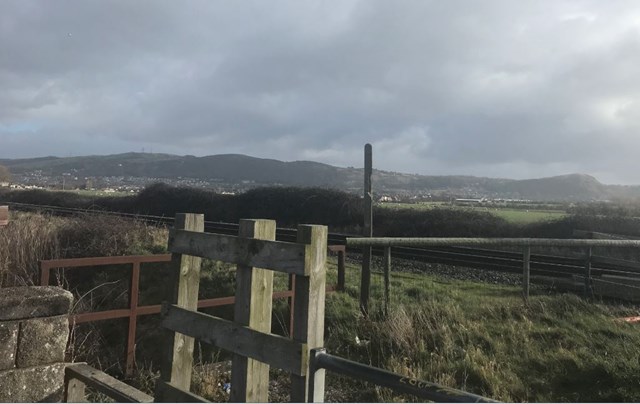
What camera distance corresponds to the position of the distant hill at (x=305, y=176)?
174ft

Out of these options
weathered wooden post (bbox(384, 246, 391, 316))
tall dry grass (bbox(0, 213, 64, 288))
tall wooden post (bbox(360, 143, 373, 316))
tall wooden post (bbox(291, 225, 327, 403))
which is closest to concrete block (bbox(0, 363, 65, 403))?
tall wooden post (bbox(291, 225, 327, 403))

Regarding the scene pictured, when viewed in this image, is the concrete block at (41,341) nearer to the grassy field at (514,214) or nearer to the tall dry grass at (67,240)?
the tall dry grass at (67,240)

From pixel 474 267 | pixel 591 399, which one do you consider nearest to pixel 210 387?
pixel 591 399

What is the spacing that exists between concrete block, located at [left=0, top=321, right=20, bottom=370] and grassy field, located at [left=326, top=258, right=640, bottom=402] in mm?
3112

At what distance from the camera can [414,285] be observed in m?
11.3

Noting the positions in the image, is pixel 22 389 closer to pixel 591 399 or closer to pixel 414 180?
pixel 591 399

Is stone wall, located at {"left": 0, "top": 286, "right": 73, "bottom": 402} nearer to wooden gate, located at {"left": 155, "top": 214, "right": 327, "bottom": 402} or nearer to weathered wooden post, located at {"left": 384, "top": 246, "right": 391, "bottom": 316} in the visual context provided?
wooden gate, located at {"left": 155, "top": 214, "right": 327, "bottom": 402}

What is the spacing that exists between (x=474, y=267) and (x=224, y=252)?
1396cm

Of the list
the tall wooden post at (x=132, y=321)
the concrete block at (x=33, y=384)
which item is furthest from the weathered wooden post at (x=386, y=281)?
the concrete block at (x=33, y=384)

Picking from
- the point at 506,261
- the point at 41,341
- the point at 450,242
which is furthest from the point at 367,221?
the point at 506,261

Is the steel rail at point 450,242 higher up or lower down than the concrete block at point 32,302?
higher up

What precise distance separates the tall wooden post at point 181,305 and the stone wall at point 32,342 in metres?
0.78

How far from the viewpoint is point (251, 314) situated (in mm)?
3348

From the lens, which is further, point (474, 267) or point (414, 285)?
point (474, 267)
